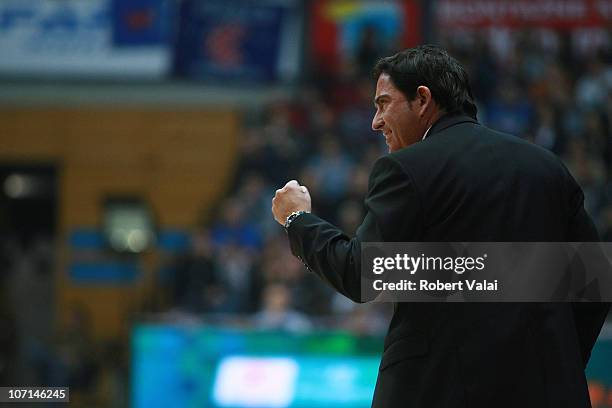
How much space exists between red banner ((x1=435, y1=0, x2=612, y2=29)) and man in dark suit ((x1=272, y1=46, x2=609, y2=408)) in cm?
994

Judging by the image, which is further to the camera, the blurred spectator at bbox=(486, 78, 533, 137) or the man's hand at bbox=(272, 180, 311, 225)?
the blurred spectator at bbox=(486, 78, 533, 137)

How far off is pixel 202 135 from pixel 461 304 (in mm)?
11646

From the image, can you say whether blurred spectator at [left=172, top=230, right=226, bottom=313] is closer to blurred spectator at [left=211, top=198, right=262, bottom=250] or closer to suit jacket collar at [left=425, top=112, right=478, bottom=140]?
blurred spectator at [left=211, top=198, right=262, bottom=250]

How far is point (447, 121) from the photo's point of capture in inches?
105

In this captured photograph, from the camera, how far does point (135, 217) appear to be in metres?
13.8

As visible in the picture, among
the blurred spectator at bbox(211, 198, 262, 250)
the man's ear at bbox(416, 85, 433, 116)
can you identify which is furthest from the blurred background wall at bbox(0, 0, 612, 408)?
the man's ear at bbox(416, 85, 433, 116)

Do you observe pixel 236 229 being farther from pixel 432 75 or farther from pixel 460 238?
pixel 460 238

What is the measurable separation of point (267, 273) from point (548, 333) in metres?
Answer: 7.43

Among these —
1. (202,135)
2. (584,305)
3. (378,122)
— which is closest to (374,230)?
(378,122)

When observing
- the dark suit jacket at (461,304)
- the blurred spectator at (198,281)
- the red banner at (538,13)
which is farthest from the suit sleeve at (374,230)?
the red banner at (538,13)

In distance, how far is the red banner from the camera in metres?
12.2

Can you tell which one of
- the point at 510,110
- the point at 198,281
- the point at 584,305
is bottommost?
the point at 198,281

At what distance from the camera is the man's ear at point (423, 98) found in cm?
264

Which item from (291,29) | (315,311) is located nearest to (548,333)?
(315,311)
